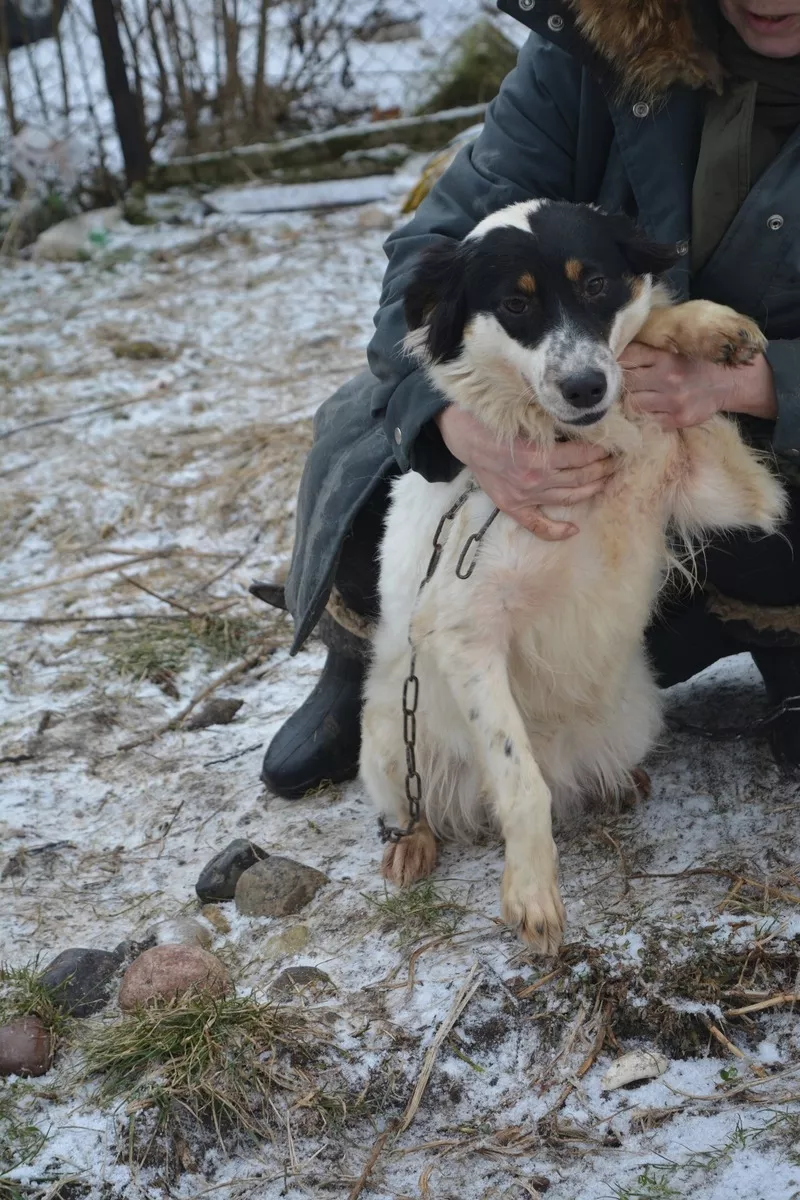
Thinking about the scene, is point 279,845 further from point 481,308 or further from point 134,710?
point 481,308

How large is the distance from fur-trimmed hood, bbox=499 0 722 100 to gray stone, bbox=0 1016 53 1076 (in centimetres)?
214

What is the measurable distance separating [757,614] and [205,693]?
1714 millimetres

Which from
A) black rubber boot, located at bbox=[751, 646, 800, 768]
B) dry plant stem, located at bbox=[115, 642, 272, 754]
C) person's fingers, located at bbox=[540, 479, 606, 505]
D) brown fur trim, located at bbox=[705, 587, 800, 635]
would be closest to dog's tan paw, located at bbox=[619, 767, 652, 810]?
black rubber boot, located at bbox=[751, 646, 800, 768]

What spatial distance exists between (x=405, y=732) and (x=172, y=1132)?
925 mm

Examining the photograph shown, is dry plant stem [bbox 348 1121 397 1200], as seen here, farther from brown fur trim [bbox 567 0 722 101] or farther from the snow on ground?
brown fur trim [bbox 567 0 722 101]

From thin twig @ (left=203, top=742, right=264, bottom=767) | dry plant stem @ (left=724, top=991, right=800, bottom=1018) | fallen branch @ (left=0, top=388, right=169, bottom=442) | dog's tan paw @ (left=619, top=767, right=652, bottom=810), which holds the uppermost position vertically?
dry plant stem @ (left=724, top=991, right=800, bottom=1018)

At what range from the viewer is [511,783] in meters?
2.27

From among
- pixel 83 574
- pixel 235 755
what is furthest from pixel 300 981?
pixel 83 574

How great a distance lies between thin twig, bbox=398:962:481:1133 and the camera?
2.07m

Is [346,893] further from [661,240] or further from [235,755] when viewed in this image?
[661,240]

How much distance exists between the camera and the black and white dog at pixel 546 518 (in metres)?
2.20

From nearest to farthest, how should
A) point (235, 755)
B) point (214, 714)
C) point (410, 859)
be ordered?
point (410, 859)
point (235, 755)
point (214, 714)

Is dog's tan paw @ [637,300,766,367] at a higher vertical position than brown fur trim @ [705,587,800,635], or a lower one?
higher

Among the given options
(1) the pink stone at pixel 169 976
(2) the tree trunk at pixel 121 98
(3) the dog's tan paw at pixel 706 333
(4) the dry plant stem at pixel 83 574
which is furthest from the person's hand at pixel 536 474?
(2) the tree trunk at pixel 121 98
